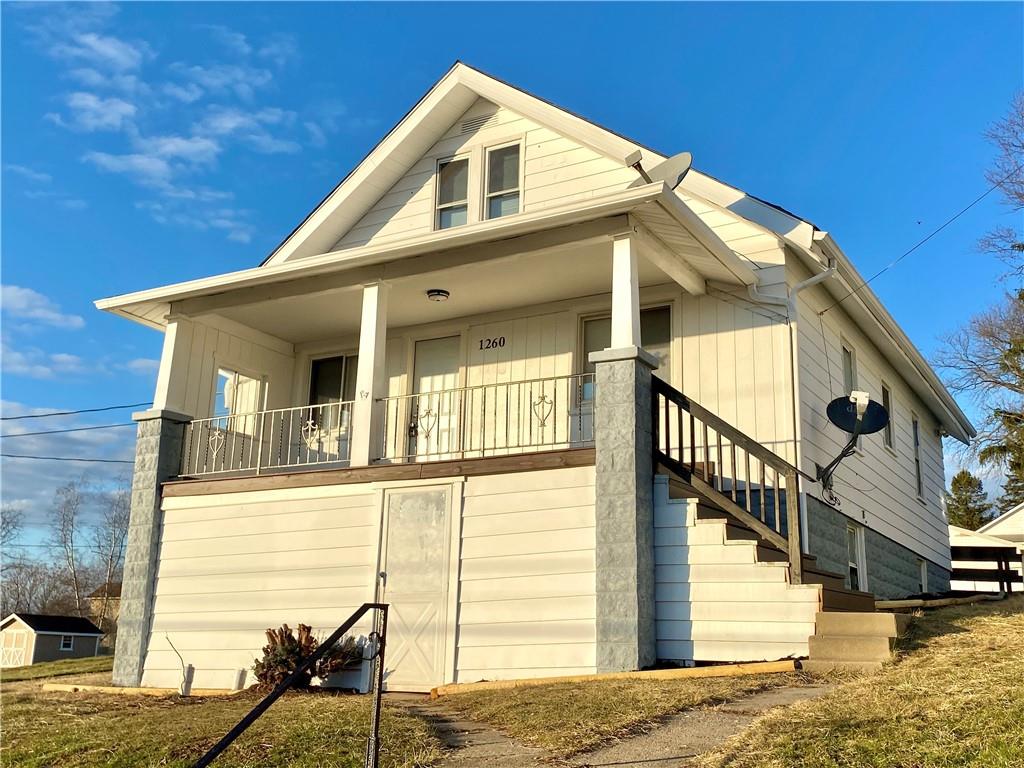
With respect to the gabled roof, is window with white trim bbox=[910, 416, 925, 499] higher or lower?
higher

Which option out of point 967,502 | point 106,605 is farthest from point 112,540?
point 967,502

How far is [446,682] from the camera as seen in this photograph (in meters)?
9.66

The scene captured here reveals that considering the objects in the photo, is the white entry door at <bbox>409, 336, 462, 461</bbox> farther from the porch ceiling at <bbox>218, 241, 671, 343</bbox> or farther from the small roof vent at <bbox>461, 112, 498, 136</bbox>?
the small roof vent at <bbox>461, 112, 498, 136</bbox>

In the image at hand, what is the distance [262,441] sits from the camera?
13.1 meters

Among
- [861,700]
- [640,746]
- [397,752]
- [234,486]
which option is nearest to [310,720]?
[397,752]

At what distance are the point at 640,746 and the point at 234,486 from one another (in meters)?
7.02

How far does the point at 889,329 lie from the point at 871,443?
5.33 feet

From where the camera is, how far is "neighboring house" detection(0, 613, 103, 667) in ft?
94.5

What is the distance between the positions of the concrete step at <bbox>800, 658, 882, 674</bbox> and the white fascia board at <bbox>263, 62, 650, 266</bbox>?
6.69m

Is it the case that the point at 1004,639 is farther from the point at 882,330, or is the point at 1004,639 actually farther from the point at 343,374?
the point at 343,374

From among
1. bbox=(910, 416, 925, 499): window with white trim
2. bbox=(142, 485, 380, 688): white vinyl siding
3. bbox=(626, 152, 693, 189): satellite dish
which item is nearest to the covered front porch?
bbox=(142, 485, 380, 688): white vinyl siding

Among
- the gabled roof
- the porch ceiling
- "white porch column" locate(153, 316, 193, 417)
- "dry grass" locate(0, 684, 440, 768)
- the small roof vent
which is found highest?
the small roof vent

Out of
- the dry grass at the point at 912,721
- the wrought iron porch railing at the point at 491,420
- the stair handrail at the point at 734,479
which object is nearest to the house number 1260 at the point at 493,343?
the wrought iron porch railing at the point at 491,420

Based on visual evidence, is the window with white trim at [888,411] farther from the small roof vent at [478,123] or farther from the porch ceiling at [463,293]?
the small roof vent at [478,123]
